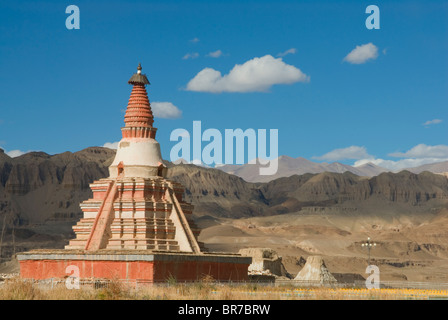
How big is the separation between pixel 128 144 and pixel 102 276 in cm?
973

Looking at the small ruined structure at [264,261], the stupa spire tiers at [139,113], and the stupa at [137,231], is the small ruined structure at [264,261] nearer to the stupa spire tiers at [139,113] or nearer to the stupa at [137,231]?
the stupa at [137,231]

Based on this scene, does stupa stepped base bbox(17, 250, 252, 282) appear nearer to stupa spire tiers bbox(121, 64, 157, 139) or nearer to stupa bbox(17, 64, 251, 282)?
stupa bbox(17, 64, 251, 282)

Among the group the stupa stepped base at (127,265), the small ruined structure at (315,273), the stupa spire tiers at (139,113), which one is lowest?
the small ruined structure at (315,273)

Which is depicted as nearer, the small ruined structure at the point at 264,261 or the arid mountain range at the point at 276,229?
the small ruined structure at the point at 264,261

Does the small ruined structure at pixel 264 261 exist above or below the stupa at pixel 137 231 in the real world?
below

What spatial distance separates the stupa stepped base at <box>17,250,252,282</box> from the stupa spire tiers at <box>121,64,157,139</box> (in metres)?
8.77

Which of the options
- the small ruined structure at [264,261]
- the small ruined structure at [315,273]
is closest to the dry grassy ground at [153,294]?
the small ruined structure at [315,273]

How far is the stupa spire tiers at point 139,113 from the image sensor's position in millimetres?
50375

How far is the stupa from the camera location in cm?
4347

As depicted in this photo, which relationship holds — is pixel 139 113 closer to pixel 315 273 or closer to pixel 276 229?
pixel 315 273

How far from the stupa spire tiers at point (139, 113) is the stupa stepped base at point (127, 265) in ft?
28.8

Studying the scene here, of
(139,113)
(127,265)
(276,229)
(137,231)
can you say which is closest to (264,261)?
(139,113)

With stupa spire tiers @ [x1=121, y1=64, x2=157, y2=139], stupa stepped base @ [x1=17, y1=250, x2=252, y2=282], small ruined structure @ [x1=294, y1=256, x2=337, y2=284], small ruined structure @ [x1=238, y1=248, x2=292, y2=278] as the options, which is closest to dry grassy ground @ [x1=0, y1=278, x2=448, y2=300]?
stupa stepped base @ [x1=17, y1=250, x2=252, y2=282]

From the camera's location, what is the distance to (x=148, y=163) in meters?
50.0
